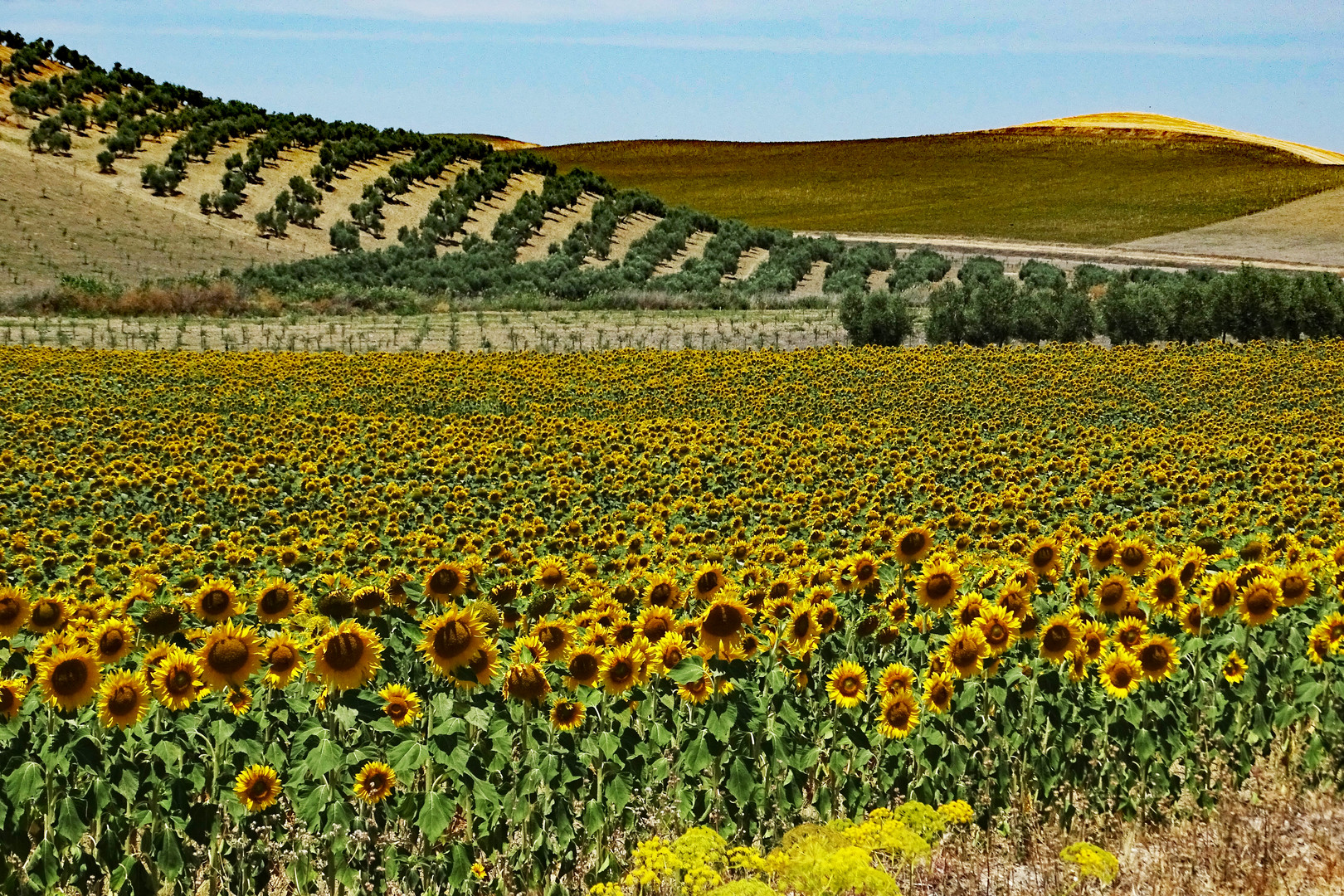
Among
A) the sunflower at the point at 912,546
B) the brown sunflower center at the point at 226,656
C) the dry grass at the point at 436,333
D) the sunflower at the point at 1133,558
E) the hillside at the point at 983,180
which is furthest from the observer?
the hillside at the point at 983,180

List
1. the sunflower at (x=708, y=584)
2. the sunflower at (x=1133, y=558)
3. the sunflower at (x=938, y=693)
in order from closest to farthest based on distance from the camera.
Result: the sunflower at (x=938, y=693) → the sunflower at (x=708, y=584) → the sunflower at (x=1133, y=558)

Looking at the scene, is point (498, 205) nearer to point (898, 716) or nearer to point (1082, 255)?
point (1082, 255)

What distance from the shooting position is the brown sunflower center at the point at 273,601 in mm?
5699

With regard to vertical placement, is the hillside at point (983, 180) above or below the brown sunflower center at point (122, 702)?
above

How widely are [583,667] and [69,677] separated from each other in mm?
2061

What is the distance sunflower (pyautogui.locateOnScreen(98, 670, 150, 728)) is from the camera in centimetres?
523

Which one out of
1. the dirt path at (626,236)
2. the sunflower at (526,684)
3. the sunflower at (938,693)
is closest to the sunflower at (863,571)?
the sunflower at (938,693)

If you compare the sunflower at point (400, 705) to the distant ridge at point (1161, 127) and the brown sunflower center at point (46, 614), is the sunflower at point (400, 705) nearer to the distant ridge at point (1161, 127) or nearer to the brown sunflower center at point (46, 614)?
the brown sunflower center at point (46, 614)

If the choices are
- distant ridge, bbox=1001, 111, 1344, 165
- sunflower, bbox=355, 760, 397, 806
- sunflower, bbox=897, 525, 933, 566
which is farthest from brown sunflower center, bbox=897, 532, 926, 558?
distant ridge, bbox=1001, 111, 1344, 165

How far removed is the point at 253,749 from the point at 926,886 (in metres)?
2.74

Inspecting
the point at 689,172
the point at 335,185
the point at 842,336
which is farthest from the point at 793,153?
the point at 842,336

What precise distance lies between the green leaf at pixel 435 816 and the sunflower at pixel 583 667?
0.76 meters

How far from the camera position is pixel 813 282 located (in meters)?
55.5

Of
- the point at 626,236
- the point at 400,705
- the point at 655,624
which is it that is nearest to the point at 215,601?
the point at 400,705
